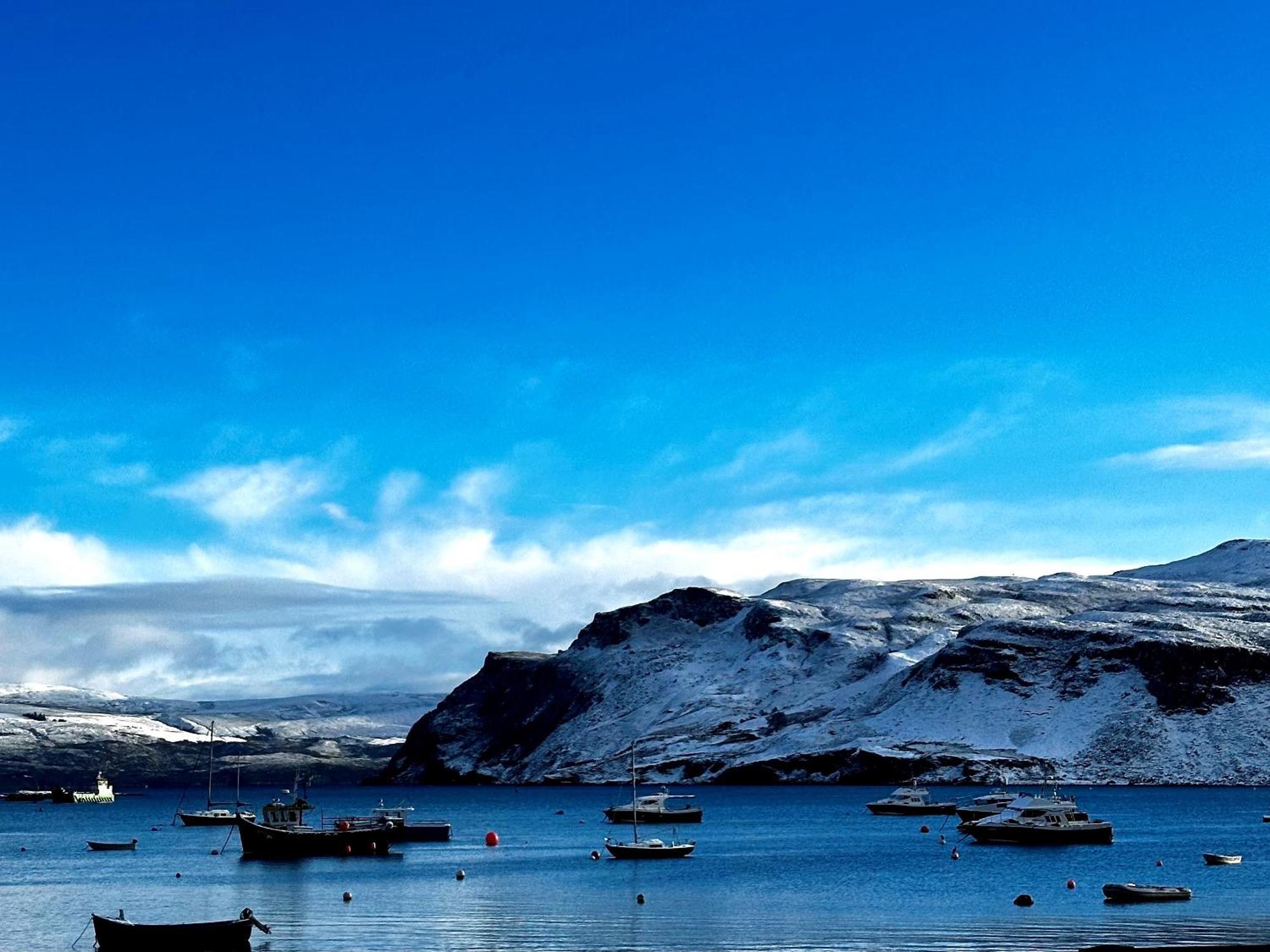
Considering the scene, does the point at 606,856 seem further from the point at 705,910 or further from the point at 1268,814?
the point at 1268,814

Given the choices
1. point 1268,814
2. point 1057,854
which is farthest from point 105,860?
point 1268,814

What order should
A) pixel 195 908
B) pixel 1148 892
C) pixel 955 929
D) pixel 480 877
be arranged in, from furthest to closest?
pixel 480 877 → pixel 195 908 → pixel 1148 892 → pixel 955 929

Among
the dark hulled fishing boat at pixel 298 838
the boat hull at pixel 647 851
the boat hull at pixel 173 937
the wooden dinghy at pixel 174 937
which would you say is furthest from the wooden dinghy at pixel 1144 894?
the dark hulled fishing boat at pixel 298 838

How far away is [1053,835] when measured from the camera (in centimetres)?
14800

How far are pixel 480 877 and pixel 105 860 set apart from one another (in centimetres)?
5195

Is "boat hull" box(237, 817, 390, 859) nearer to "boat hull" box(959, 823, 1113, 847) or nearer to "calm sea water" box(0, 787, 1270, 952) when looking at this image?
"calm sea water" box(0, 787, 1270, 952)

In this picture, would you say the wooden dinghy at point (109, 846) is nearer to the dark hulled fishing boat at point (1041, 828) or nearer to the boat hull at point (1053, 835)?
the dark hulled fishing boat at point (1041, 828)

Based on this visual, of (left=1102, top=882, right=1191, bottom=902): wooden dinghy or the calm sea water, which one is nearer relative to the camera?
the calm sea water

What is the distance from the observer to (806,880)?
114250 mm

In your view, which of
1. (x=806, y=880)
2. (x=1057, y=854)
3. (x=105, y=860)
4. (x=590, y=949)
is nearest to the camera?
(x=590, y=949)

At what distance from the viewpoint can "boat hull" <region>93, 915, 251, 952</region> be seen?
242ft

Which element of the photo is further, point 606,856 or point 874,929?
point 606,856

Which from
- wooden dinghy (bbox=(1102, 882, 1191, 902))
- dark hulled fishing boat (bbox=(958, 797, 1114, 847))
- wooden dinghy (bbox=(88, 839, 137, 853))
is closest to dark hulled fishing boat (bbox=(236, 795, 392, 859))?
wooden dinghy (bbox=(88, 839, 137, 853))

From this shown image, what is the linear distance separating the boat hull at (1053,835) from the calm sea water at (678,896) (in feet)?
5.06
